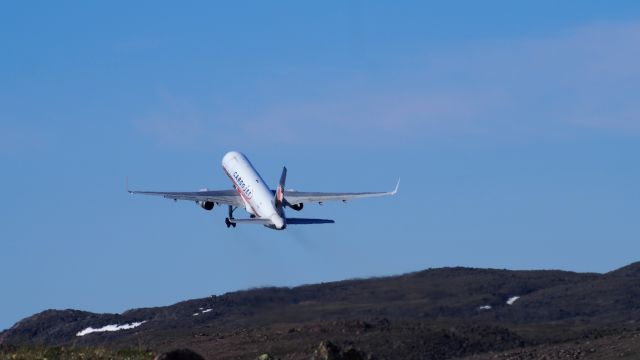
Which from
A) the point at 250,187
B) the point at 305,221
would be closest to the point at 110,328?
the point at 250,187

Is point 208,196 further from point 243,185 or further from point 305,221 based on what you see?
point 305,221

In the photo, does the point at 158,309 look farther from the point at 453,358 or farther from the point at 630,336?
the point at 630,336

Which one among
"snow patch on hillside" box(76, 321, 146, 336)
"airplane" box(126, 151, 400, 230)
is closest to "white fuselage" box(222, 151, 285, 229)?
"airplane" box(126, 151, 400, 230)

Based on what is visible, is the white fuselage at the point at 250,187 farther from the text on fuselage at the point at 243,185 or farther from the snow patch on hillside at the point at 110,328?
the snow patch on hillside at the point at 110,328

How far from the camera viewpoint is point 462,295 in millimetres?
159000

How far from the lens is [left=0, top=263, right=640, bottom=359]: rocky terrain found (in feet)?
325

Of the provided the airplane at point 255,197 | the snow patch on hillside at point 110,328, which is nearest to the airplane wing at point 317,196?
the airplane at point 255,197

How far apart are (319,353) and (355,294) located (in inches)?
4396

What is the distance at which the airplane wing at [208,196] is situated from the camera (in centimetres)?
12294

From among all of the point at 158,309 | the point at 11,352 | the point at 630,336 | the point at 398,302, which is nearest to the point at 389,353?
the point at 630,336

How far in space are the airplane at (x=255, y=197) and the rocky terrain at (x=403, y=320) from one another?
22.4ft

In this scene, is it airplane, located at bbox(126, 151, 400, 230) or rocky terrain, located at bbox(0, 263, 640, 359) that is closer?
rocky terrain, located at bbox(0, 263, 640, 359)

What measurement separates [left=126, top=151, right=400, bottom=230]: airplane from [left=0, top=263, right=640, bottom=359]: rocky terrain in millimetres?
6838

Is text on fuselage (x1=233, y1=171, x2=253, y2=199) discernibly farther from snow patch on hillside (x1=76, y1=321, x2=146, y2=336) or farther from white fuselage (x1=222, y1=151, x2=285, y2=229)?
snow patch on hillside (x1=76, y1=321, x2=146, y2=336)
